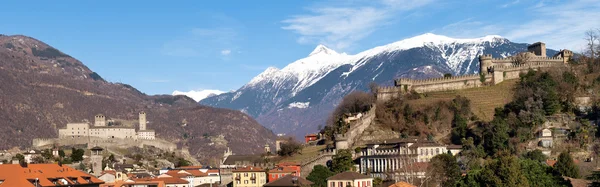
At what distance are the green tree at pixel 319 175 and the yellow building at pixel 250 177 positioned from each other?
9.02 m

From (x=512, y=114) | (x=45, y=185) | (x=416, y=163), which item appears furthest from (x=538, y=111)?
(x=45, y=185)

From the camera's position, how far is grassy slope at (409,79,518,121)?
105438 mm

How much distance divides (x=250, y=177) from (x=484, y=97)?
99.8ft

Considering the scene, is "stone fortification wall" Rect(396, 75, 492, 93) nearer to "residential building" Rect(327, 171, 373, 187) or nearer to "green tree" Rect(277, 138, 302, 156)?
"green tree" Rect(277, 138, 302, 156)

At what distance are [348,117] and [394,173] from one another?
25177 millimetres

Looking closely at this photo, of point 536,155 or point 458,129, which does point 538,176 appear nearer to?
point 536,155

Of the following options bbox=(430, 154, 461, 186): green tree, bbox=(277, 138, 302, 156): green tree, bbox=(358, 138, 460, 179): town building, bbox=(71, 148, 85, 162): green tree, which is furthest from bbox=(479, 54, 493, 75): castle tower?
bbox=(71, 148, 85, 162): green tree

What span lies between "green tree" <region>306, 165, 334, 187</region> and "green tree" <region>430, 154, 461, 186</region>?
10.3 meters

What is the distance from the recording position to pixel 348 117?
113 metres

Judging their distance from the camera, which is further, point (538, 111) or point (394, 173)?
point (538, 111)

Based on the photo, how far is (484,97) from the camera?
10831 cm

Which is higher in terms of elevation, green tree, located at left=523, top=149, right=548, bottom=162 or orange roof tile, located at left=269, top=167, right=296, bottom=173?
green tree, located at left=523, top=149, right=548, bottom=162

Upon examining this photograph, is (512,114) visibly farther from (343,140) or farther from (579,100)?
(343,140)

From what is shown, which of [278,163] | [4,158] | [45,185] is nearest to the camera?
[45,185]
